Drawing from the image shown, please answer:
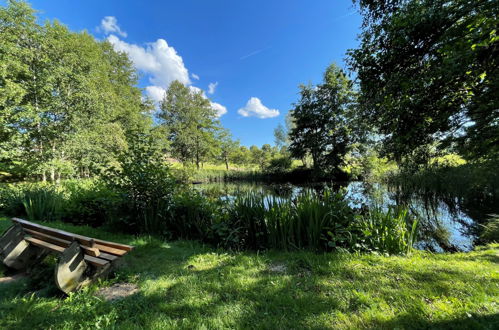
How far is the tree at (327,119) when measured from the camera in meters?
18.6

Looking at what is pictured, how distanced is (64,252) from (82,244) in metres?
0.17

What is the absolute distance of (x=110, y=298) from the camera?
6.43 feet

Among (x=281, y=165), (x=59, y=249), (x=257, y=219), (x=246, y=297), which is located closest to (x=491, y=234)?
(x=257, y=219)

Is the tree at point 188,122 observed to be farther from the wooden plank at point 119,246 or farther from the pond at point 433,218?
the wooden plank at point 119,246

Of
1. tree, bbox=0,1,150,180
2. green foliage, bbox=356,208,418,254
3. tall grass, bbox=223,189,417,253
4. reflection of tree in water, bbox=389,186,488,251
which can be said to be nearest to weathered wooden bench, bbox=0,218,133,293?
tall grass, bbox=223,189,417,253

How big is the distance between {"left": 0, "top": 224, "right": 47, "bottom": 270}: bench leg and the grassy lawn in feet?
1.32

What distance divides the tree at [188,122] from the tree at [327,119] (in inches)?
544

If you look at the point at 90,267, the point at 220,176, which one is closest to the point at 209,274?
the point at 90,267

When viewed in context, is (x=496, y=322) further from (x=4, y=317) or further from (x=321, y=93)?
(x=321, y=93)

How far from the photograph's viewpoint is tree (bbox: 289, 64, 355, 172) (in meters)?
18.6

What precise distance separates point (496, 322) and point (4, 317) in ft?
12.5

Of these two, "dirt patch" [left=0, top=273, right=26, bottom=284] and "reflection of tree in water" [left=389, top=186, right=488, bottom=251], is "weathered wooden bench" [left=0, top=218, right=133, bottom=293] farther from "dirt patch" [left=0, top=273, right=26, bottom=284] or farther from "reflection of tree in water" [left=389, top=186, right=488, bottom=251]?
"reflection of tree in water" [left=389, top=186, right=488, bottom=251]

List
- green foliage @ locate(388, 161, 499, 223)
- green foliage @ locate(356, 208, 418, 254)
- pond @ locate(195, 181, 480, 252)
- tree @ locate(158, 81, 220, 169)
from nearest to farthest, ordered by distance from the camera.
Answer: green foliage @ locate(356, 208, 418, 254), pond @ locate(195, 181, 480, 252), green foliage @ locate(388, 161, 499, 223), tree @ locate(158, 81, 220, 169)

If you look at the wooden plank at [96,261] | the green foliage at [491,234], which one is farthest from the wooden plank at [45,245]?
the green foliage at [491,234]
